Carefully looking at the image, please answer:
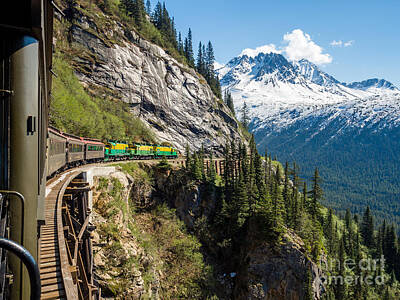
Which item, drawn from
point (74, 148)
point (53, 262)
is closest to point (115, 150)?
point (74, 148)

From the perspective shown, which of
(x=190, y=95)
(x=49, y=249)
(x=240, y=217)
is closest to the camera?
(x=49, y=249)

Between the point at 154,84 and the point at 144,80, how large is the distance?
10.6 feet

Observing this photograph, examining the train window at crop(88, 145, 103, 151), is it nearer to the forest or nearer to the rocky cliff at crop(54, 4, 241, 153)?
the forest

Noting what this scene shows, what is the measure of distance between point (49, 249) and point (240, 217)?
120 feet

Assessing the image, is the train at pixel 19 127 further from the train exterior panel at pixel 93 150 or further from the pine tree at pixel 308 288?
the pine tree at pixel 308 288

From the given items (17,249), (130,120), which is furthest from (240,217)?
(17,249)

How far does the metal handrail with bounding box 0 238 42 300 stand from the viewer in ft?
4.24

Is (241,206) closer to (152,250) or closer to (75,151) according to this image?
(152,250)

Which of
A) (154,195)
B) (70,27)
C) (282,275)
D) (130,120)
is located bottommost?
(282,275)

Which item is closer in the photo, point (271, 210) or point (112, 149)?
point (112, 149)

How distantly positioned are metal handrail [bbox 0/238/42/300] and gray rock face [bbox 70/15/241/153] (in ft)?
205

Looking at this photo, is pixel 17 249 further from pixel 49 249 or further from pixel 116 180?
pixel 116 180

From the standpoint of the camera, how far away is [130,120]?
56938 millimetres

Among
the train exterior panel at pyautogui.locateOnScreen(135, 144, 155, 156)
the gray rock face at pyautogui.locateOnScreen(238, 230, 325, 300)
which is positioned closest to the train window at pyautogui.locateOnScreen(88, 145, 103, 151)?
the train exterior panel at pyautogui.locateOnScreen(135, 144, 155, 156)
